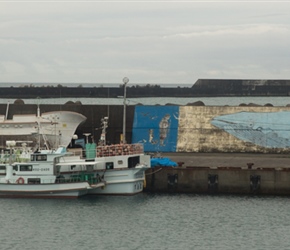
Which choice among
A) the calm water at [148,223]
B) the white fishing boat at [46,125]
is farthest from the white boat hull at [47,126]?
the calm water at [148,223]

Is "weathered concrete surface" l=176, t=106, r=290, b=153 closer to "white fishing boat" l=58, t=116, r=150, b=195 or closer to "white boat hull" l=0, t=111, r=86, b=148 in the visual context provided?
"white boat hull" l=0, t=111, r=86, b=148

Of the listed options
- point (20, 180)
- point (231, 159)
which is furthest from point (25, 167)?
point (231, 159)

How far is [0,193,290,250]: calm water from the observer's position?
49156 millimetres

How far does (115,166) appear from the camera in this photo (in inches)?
2430

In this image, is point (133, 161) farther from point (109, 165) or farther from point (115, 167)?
point (109, 165)

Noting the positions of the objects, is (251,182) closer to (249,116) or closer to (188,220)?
(188,220)

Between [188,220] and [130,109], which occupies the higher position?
[130,109]

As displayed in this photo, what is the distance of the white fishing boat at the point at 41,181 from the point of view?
2392 inches

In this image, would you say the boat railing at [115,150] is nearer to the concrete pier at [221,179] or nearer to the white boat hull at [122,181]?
the white boat hull at [122,181]

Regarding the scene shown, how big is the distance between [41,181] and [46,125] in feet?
42.2

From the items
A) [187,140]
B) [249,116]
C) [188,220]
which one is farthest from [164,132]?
[188,220]

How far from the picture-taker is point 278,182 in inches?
2410

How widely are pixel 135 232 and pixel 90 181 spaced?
10.5 meters

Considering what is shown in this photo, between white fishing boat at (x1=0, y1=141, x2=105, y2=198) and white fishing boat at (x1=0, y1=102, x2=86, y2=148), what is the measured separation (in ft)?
35.2
